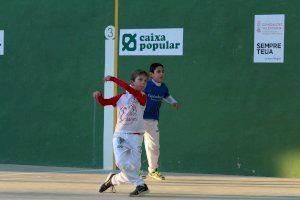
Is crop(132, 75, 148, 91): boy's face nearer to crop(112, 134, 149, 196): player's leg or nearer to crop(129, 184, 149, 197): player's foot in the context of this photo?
crop(112, 134, 149, 196): player's leg

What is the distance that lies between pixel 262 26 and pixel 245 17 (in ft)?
1.07

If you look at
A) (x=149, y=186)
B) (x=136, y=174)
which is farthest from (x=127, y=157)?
(x=149, y=186)

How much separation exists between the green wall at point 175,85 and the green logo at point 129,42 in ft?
0.54

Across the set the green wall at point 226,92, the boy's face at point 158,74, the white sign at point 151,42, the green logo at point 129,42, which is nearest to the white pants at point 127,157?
the boy's face at point 158,74

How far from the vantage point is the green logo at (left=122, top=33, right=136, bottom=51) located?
13375 millimetres

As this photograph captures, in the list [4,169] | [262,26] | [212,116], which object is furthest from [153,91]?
[4,169]

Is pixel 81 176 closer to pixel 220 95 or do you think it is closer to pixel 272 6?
pixel 220 95

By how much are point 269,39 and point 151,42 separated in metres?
2.11

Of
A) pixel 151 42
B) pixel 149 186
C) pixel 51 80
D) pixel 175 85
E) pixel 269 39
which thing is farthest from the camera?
pixel 51 80

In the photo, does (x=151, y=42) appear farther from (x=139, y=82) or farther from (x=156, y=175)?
(x=139, y=82)

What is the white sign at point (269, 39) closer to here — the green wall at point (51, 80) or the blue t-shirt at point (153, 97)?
the blue t-shirt at point (153, 97)

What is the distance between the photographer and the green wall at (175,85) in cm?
1243

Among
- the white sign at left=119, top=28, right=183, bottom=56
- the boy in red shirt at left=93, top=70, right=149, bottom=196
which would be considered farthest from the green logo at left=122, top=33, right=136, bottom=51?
the boy in red shirt at left=93, top=70, right=149, bottom=196

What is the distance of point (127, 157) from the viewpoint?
1008 cm
